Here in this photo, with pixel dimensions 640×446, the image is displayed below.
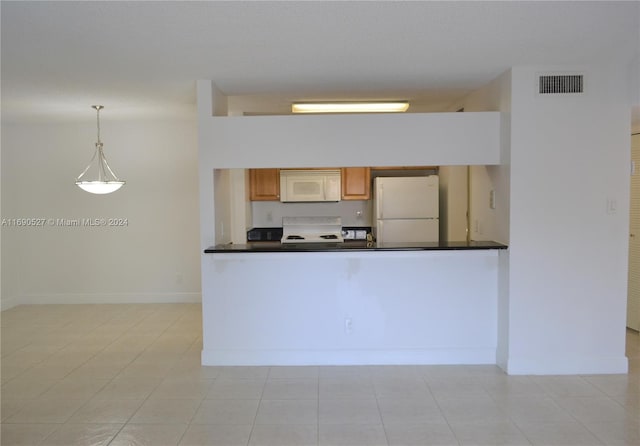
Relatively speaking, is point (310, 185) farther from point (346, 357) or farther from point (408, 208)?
point (346, 357)

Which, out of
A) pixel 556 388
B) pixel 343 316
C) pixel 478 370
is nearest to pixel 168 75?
pixel 343 316

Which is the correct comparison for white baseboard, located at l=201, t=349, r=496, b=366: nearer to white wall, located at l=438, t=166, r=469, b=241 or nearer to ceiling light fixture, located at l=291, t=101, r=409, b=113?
white wall, located at l=438, t=166, r=469, b=241

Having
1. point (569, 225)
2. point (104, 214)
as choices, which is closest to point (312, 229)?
point (104, 214)

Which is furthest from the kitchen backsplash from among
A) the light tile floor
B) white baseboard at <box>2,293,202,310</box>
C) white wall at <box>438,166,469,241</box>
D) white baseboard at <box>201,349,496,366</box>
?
white baseboard at <box>201,349,496,366</box>

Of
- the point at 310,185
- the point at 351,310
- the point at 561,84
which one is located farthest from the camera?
the point at 310,185

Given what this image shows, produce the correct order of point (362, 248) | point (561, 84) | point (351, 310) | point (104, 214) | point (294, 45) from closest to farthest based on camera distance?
point (294, 45)
point (561, 84)
point (362, 248)
point (351, 310)
point (104, 214)

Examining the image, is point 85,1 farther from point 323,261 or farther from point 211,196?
point 323,261

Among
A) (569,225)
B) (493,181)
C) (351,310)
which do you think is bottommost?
(351,310)

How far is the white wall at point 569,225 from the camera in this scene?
3482 millimetres

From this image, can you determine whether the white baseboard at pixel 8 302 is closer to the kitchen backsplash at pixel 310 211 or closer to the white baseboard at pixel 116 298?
the white baseboard at pixel 116 298

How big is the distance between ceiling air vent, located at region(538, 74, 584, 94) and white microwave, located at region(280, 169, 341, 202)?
2777mm

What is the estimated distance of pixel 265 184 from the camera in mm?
5855

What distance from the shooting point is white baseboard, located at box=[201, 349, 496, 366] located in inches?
152

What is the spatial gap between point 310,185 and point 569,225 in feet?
10.2
